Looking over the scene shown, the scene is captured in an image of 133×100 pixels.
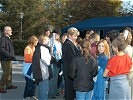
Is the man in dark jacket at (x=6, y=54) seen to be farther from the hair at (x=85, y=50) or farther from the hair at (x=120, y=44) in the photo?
the hair at (x=120, y=44)

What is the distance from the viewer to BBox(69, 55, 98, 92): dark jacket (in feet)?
22.1

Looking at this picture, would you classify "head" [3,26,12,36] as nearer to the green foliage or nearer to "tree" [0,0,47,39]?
the green foliage

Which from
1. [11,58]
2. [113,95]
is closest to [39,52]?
[113,95]

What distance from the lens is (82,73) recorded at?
6.78 m

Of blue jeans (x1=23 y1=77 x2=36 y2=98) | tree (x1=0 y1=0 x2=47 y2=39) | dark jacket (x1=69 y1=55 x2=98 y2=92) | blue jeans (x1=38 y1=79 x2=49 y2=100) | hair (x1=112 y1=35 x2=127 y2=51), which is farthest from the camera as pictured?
tree (x1=0 y1=0 x2=47 y2=39)

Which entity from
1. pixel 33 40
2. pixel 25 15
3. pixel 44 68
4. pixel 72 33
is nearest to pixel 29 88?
pixel 33 40

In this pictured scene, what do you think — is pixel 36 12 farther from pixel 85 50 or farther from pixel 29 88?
pixel 85 50

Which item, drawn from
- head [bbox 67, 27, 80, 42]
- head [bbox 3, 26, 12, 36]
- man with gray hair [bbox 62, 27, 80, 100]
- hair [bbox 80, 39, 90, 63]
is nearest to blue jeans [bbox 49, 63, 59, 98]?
head [bbox 3, 26, 12, 36]

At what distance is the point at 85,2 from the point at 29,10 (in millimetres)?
6902

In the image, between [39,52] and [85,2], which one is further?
[85,2]

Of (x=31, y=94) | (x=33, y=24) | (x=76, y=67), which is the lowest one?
(x=31, y=94)

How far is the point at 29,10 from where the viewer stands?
47031 mm

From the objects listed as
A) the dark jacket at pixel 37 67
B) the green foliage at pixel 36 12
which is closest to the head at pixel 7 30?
the dark jacket at pixel 37 67

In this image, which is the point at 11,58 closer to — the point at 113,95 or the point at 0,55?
the point at 0,55
